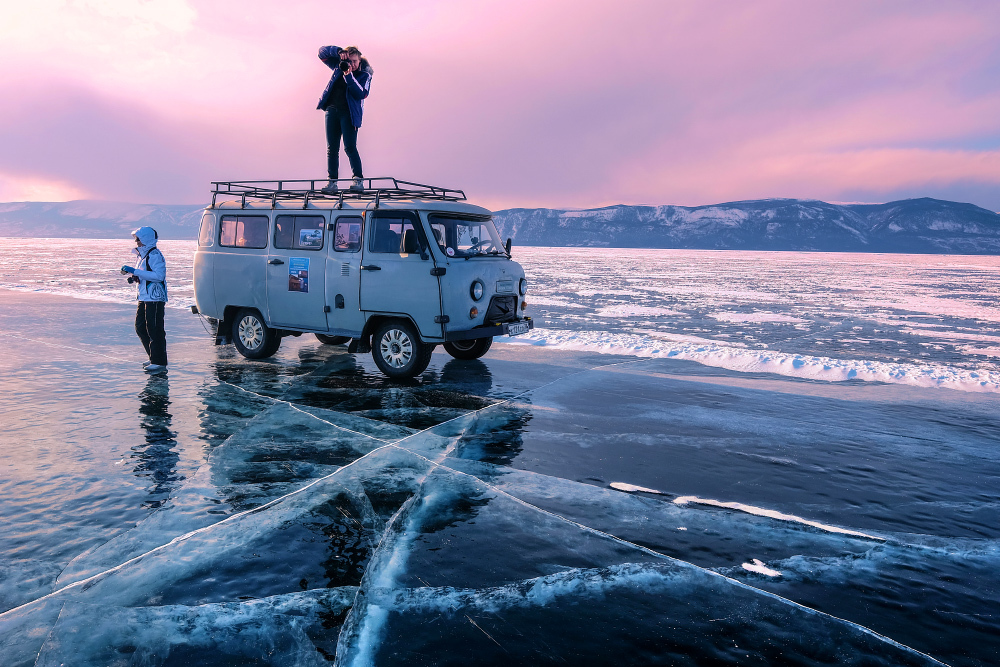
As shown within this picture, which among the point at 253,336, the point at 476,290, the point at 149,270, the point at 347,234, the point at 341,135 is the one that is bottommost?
the point at 253,336

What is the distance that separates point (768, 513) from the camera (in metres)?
4.78

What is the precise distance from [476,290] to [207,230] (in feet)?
17.1

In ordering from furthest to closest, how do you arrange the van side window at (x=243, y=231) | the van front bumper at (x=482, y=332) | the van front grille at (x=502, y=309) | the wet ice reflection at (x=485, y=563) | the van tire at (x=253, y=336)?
the van tire at (x=253, y=336) → the van side window at (x=243, y=231) → the van front grille at (x=502, y=309) → the van front bumper at (x=482, y=332) → the wet ice reflection at (x=485, y=563)

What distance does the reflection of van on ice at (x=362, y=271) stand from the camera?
879cm

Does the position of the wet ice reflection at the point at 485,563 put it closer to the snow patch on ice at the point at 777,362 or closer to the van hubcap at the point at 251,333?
the van hubcap at the point at 251,333

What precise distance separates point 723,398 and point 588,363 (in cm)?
305

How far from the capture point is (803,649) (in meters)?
3.10

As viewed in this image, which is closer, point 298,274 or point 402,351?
point 402,351

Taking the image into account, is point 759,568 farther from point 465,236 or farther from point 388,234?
point 388,234

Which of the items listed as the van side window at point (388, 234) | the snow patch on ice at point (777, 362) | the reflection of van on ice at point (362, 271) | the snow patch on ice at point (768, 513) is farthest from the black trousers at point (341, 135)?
the snow patch on ice at point (768, 513)

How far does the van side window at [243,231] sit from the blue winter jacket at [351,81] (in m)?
2.62

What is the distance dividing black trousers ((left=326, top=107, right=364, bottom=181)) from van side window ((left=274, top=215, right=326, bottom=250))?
208 cm

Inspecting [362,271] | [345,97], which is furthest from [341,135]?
[362,271]

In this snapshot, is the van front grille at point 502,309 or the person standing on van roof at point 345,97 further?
the person standing on van roof at point 345,97
